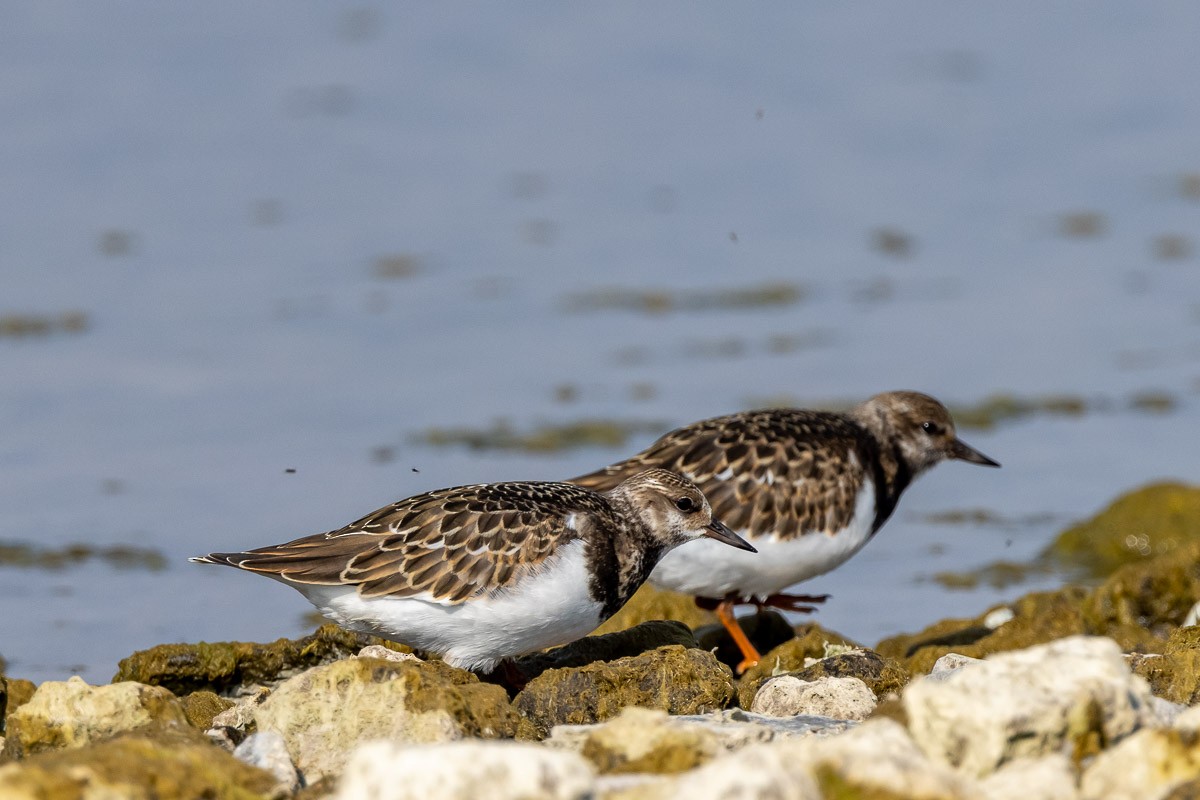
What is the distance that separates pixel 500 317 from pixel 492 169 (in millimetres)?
2108

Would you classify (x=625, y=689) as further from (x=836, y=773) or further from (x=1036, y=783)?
(x=1036, y=783)

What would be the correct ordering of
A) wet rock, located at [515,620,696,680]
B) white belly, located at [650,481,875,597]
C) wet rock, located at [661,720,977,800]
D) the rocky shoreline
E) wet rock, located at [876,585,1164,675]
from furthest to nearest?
white belly, located at [650,481,875,597]
wet rock, located at [876,585,1164,675]
wet rock, located at [515,620,696,680]
the rocky shoreline
wet rock, located at [661,720,977,800]

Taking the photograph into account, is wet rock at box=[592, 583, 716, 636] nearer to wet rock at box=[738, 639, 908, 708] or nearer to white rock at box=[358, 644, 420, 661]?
wet rock at box=[738, 639, 908, 708]

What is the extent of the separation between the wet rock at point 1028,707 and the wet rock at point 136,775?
4.83 feet

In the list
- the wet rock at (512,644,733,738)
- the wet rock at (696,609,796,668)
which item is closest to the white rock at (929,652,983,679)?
the wet rock at (512,644,733,738)

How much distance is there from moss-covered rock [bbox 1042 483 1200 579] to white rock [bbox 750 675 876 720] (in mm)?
3439

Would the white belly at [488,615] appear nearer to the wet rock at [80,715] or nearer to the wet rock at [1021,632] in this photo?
the wet rock at [80,715]

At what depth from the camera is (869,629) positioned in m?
7.35

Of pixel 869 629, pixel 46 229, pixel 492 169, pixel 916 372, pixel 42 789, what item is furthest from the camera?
pixel 492 169

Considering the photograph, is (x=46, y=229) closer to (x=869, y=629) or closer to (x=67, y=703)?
(x=869, y=629)

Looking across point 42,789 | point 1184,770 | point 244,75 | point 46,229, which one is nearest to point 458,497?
point 42,789

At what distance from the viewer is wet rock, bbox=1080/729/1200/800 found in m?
3.54

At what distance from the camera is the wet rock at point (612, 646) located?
5.69 m

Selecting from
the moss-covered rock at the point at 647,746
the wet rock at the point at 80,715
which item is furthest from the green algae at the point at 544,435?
the moss-covered rock at the point at 647,746
